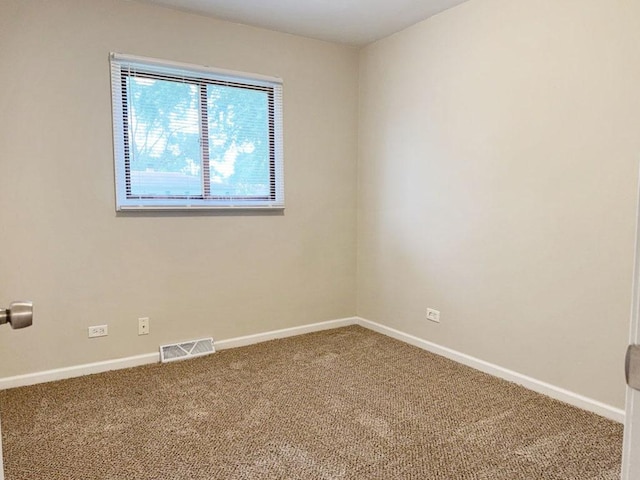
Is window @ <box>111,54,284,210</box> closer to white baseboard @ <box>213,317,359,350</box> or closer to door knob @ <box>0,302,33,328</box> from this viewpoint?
white baseboard @ <box>213,317,359,350</box>

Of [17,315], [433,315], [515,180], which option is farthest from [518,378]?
[17,315]

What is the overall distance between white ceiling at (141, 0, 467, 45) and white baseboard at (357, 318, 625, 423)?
8.39ft

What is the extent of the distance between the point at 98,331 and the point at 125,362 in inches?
11.9

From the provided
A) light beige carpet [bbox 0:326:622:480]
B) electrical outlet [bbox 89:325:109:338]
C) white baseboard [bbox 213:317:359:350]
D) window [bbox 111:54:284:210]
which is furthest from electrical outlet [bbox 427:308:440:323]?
electrical outlet [bbox 89:325:109:338]

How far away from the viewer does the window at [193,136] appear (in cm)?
303

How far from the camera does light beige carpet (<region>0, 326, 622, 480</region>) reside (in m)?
1.89

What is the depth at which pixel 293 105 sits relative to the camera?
145 inches

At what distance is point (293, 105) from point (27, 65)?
190 centimetres

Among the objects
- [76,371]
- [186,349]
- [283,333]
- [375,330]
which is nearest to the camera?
[76,371]

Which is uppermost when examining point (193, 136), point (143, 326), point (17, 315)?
point (193, 136)

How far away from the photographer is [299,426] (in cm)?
226

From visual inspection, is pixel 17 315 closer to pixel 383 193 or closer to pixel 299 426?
pixel 299 426

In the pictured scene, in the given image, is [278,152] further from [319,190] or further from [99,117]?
[99,117]

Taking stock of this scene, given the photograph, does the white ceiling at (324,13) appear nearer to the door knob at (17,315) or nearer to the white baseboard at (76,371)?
the white baseboard at (76,371)
